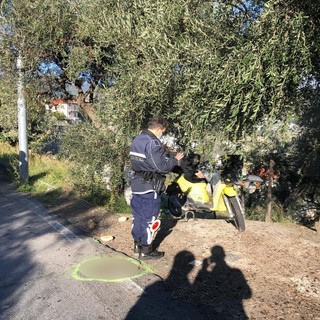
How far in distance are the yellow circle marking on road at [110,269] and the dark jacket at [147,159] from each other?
91 cm

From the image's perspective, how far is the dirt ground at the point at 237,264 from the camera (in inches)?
143

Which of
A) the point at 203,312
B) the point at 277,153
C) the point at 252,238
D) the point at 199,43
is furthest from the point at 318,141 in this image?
the point at 203,312

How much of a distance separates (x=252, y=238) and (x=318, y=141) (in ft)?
8.66

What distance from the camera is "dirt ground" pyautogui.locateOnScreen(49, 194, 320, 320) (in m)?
3.64

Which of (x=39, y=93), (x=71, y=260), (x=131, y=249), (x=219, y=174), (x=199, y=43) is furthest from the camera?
(x=39, y=93)

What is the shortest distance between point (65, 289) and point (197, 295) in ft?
4.56

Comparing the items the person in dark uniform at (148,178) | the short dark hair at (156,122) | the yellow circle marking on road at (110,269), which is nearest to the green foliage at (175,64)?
the short dark hair at (156,122)

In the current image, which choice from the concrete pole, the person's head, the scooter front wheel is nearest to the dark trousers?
the person's head

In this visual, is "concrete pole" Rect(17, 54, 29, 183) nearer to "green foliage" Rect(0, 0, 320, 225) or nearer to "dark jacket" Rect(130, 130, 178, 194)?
"green foliage" Rect(0, 0, 320, 225)

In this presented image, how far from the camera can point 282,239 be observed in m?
5.59

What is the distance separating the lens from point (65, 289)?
392 cm

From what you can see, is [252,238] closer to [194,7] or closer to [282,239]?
[282,239]

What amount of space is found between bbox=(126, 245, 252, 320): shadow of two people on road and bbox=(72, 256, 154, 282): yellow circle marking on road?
0.38m

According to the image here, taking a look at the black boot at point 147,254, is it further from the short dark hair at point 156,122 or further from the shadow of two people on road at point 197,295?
the short dark hair at point 156,122
